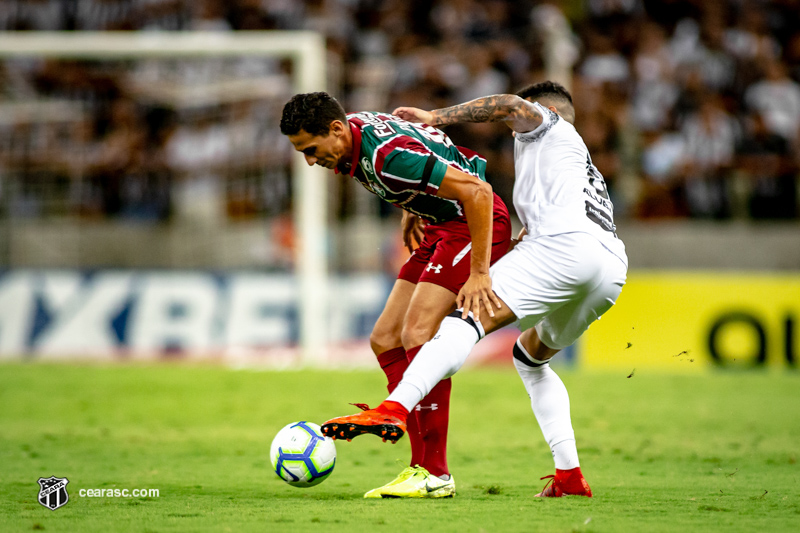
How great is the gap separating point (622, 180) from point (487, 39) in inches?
141

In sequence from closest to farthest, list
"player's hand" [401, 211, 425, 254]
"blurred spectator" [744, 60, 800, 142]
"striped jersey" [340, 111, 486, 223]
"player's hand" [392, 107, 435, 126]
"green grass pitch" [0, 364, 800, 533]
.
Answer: "green grass pitch" [0, 364, 800, 533]
"striped jersey" [340, 111, 486, 223]
"player's hand" [392, 107, 435, 126]
"player's hand" [401, 211, 425, 254]
"blurred spectator" [744, 60, 800, 142]

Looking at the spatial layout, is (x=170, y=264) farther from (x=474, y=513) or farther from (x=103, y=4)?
(x=474, y=513)

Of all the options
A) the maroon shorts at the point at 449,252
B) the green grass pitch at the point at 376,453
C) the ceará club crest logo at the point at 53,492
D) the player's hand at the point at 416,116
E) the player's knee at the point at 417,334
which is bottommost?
the green grass pitch at the point at 376,453

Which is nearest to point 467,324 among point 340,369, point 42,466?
point 42,466

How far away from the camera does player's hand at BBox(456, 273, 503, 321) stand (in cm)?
467

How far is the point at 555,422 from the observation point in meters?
5.13

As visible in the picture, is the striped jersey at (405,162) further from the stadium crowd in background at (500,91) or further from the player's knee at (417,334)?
the stadium crowd in background at (500,91)

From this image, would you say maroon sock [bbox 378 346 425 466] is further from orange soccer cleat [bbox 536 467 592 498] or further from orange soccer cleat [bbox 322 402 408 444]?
orange soccer cleat [bbox 322 402 408 444]

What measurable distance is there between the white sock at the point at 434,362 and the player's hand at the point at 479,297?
89 mm

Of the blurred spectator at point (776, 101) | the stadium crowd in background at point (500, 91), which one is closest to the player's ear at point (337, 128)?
the stadium crowd in background at point (500, 91)

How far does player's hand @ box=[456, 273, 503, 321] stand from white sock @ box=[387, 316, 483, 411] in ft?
0.29

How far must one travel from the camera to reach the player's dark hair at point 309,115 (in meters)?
4.64

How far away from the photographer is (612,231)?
5035 mm

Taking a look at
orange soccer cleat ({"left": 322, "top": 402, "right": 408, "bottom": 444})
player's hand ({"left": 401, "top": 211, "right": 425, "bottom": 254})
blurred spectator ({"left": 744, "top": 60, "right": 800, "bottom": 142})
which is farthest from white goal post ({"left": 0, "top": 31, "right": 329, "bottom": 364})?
orange soccer cleat ({"left": 322, "top": 402, "right": 408, "bottom": 444})
